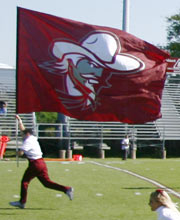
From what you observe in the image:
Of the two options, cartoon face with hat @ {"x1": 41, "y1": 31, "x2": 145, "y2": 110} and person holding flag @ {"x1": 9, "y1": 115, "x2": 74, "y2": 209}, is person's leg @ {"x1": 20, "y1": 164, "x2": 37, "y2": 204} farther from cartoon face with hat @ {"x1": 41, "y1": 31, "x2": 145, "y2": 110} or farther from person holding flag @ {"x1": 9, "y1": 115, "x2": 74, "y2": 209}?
cartoon face with hat @ {"x1": 41, "y1": 31, "x2": 145, "y2": 110}

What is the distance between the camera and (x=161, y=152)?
34.0 meters

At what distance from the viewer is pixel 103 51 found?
13.6 m

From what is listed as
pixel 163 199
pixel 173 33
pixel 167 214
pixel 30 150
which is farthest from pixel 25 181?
pixel 173 33

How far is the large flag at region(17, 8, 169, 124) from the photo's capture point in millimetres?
13281

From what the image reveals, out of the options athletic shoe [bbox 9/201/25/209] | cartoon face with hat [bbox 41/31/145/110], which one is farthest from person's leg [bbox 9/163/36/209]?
cartoon face with hat [bbox 41/31/145/110]

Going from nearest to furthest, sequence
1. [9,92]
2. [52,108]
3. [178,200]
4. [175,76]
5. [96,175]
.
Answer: [52,108], [178,200], [96,175], [9,92], [175,76]

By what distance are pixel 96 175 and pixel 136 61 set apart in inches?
282

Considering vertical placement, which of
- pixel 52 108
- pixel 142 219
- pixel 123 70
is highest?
pixel 123 70

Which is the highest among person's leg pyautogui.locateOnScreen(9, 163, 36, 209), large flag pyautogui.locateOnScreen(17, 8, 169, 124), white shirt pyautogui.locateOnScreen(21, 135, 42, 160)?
large flag pyautogui.locateOnScreen(17, 8, 169, 124)

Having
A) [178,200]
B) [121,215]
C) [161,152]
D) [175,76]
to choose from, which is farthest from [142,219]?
[175,76]

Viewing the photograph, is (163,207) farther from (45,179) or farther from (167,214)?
(45,179)

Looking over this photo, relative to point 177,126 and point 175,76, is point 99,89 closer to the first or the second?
point 177,126

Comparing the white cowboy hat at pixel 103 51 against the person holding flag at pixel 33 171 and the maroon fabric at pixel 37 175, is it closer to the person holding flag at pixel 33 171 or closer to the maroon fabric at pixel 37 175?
the person holding flag at pixel 33 171

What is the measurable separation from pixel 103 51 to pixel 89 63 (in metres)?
0.39
